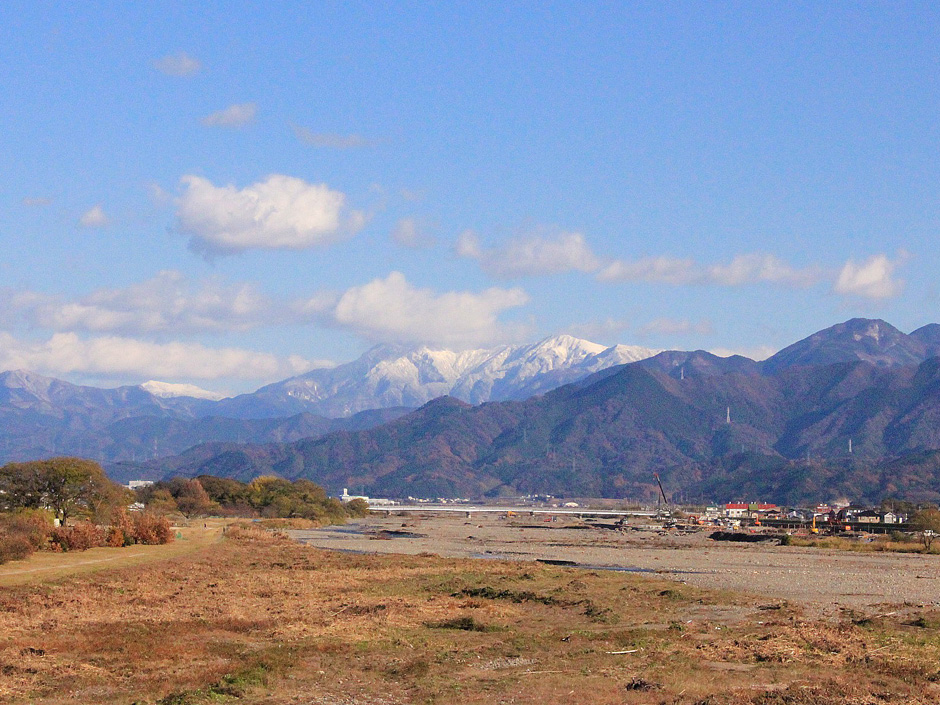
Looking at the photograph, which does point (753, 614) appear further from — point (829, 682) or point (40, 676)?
point (40, 676)

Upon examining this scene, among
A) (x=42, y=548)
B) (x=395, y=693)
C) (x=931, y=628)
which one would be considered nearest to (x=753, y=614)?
(x=931, y=628)

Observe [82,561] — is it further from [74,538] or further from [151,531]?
[151,531]

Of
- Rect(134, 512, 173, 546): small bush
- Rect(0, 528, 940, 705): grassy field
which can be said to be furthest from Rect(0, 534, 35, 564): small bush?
Rect(134, 512, 173, 546): small bush

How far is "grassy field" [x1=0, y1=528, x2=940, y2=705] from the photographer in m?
23.5

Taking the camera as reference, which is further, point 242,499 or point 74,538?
point 242,499

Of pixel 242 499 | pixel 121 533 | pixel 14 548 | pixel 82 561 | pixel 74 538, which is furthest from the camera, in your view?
pixel 242 499

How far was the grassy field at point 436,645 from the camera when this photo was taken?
925 inches

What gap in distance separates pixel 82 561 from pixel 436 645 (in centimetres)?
2946

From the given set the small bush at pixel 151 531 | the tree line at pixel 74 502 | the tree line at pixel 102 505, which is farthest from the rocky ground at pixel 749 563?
the tree line at pixel 102 505

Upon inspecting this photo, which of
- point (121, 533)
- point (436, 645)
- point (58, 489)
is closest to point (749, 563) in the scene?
point (121, 533)

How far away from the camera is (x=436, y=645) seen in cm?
3019

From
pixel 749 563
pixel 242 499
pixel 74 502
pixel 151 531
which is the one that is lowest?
pixel 242 499

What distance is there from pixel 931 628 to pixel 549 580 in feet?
70.5

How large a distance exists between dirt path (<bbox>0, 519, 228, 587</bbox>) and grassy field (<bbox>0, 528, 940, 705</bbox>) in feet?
5.07
